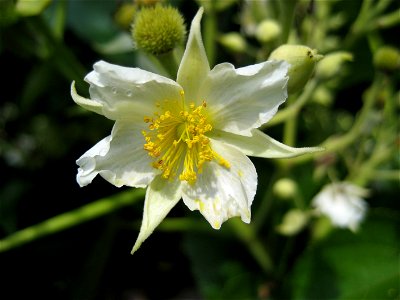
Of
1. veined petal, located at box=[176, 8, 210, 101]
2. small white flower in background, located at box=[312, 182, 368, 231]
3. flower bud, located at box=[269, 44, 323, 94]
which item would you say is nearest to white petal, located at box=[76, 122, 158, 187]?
veined petal, located at box=[176, 8, 210, 101]

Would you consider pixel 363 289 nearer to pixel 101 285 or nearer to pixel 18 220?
pixel 101 285

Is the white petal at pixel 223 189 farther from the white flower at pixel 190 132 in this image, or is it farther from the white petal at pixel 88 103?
the white petal at pixel 88 103

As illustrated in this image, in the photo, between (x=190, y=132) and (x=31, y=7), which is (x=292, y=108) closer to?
(x=190, y=132)

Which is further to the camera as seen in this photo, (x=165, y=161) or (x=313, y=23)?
(x=313, y=23)

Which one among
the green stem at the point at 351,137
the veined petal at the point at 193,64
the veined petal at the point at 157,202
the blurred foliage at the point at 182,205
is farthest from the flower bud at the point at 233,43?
the veined petal at the point at 157,202

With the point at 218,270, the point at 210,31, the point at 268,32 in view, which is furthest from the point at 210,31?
the point at 218,270

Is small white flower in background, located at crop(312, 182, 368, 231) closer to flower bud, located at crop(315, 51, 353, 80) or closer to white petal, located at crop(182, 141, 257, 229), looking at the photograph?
flower bud, located at crop(315, 51, 353, 80)

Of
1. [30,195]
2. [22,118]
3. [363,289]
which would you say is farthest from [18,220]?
[363,289]
